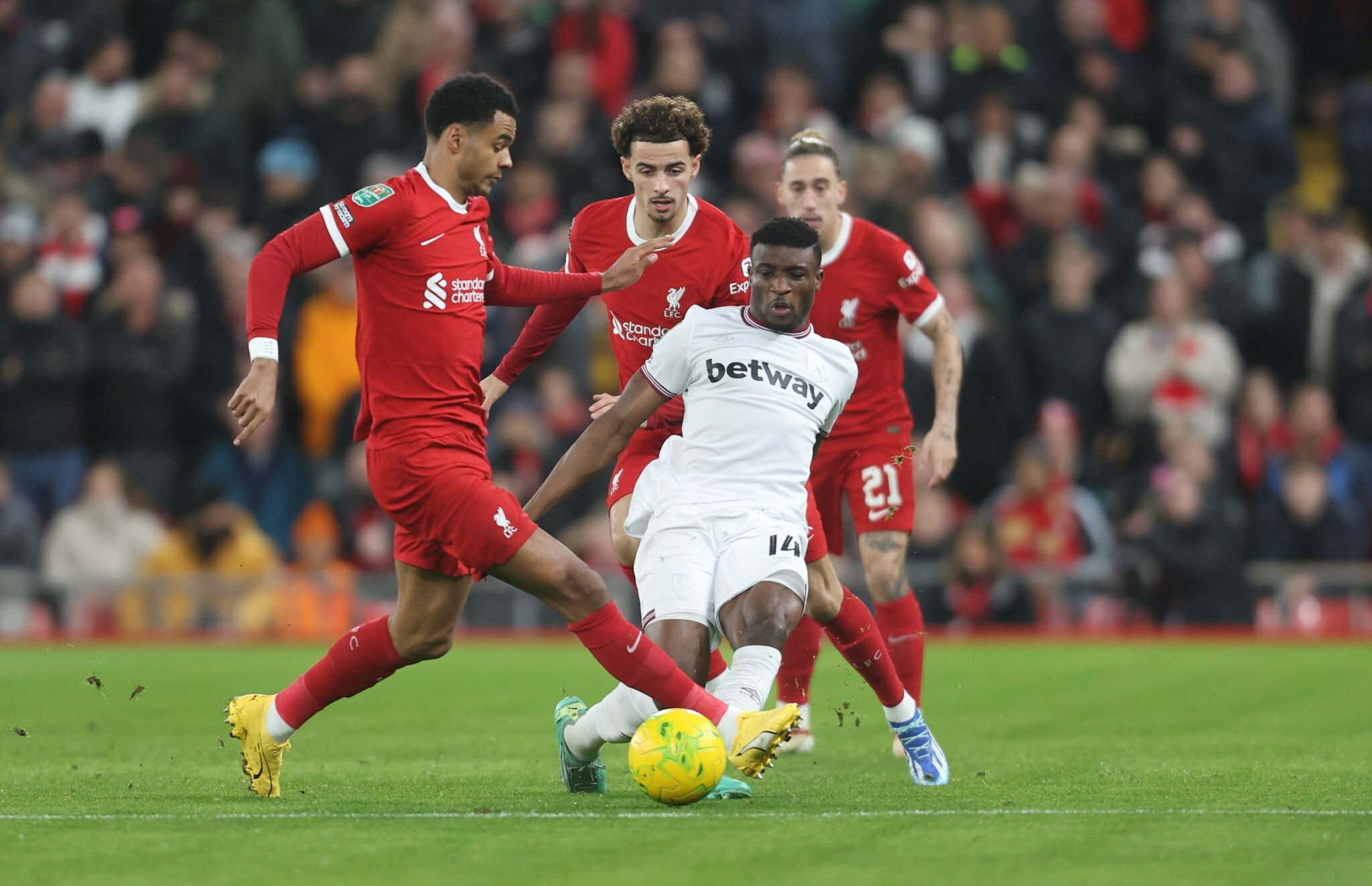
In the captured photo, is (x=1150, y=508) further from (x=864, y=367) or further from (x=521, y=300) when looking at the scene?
(x=521, y=300)

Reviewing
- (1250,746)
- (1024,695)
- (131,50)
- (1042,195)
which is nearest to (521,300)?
(1250,746)

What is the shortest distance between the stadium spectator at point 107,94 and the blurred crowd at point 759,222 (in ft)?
0.09

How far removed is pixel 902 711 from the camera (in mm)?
7418

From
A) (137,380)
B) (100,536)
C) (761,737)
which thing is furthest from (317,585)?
(761,737)

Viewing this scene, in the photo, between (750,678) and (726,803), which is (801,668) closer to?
(750,678)

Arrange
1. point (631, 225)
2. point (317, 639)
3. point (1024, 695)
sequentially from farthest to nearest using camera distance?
1. point (317, 639)
2. point (1024, 695)
3. point (631, 225)

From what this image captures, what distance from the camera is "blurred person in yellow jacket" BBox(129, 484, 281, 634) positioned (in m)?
15.3

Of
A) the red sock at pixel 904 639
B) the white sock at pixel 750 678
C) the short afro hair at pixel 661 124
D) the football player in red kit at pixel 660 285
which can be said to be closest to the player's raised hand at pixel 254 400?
the football player in red kit at pixel 660 285

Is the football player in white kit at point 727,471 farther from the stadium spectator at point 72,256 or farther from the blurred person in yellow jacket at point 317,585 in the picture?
the stadium spectator at point 72,256

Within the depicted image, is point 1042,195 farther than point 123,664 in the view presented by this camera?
Yes

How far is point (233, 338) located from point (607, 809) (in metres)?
10.4

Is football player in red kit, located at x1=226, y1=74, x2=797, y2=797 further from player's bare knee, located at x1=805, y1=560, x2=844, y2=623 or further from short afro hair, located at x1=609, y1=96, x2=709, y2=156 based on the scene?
player's bare knee, located at x1=805, y1=560, x2=844, y2=623

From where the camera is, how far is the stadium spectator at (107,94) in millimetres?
17844

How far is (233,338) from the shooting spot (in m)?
16.1
